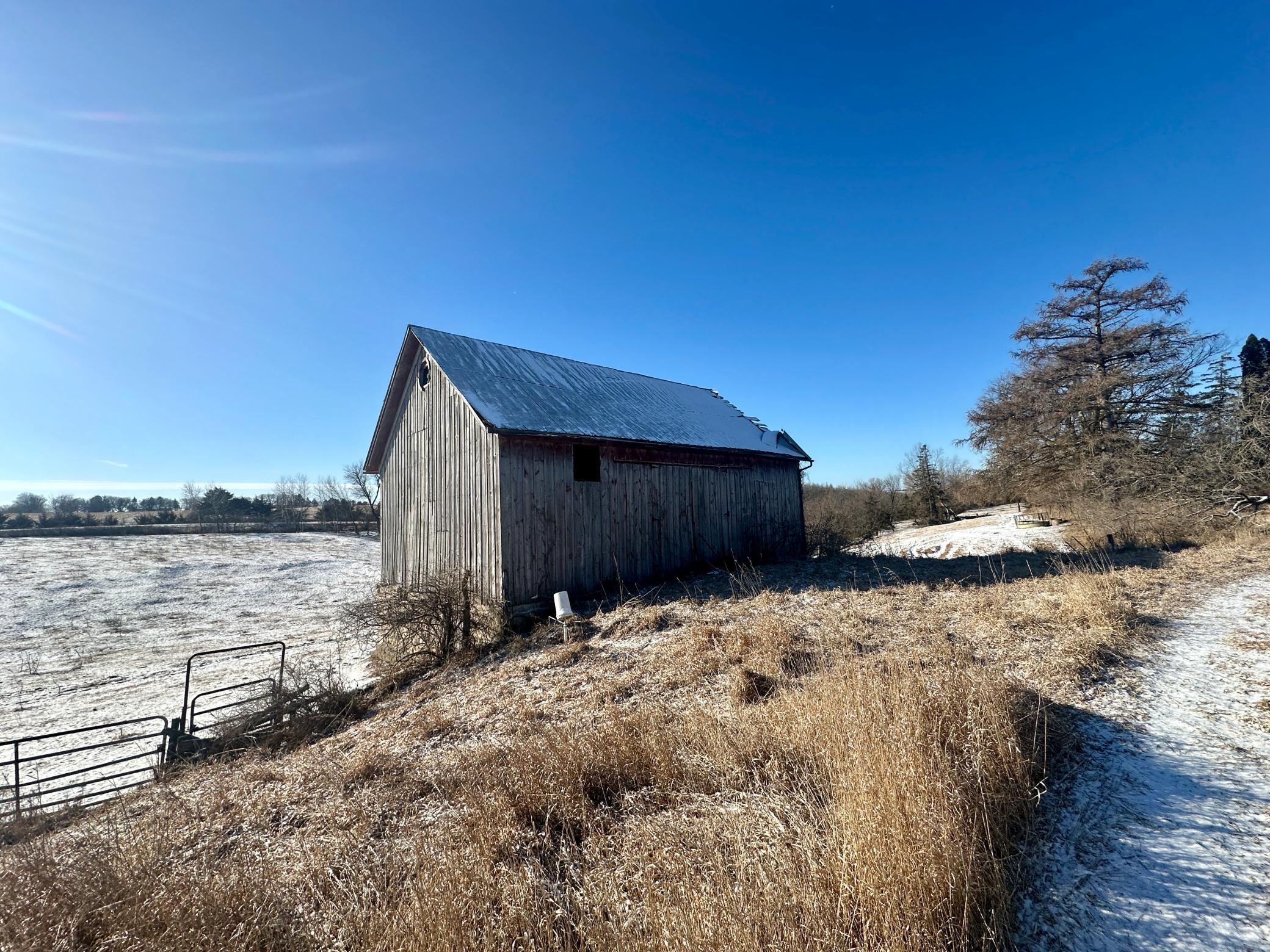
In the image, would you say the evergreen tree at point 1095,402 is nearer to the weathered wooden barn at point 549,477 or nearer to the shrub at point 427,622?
the weathered wooden barn at point 549,477

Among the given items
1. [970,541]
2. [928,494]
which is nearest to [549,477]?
[970,541]

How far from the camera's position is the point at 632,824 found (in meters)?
3.13

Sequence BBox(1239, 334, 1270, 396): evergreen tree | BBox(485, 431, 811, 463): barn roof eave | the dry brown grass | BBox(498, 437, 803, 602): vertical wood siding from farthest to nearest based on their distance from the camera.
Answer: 1. BBox(1239, 334, 1270, 396): evergreen tree
2. BBox(498, 437, 803, 602): vertical wood siding
3. BBox(485, 431, 811, 463): barn roof eave
4. the dry brown grass

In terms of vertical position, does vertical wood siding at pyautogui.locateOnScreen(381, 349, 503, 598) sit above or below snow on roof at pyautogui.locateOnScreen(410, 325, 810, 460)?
below

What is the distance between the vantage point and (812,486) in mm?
42531

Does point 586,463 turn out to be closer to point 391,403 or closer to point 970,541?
point 391,403

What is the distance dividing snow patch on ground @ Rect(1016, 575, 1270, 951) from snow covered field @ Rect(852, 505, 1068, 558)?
12173 mm

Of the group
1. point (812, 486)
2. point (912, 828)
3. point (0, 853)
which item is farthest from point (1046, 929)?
point (812, 486)

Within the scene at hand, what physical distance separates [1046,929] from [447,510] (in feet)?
38.0

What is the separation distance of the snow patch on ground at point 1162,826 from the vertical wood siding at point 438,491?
882 cm

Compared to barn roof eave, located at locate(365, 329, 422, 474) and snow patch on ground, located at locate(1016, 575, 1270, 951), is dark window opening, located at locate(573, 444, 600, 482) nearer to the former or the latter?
barn roof eave, located at locate(365, 329, 422, 474)

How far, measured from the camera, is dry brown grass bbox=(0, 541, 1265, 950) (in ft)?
7.51

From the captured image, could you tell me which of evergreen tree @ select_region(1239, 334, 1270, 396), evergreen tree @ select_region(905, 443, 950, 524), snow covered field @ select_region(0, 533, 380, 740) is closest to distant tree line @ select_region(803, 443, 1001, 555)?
evergreen tree @ select_region(905, 443, 950, 524)

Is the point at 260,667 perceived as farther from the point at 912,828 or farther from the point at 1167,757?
the point at 1167,757
